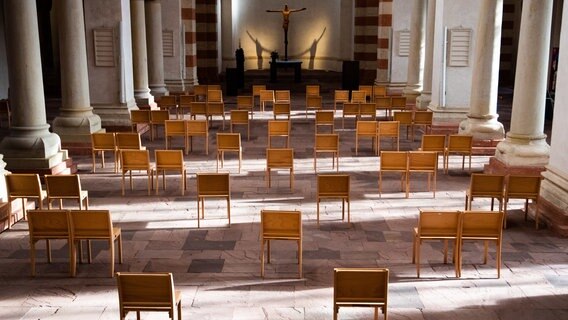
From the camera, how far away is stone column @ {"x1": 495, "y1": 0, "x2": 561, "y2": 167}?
11648 millimetres

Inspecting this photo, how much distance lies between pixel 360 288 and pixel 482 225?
8.21 ft

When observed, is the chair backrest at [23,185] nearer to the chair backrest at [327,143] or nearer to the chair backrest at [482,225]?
the chair backrest at [327,143]

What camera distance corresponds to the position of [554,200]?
9930 millimetres

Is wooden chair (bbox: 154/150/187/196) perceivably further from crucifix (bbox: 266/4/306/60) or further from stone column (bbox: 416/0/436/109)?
crucifix (bbox: 266/4/306/60)

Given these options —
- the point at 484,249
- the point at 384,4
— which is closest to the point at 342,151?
the point at 484,249

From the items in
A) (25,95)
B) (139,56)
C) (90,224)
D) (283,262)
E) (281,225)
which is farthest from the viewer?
(139,56)

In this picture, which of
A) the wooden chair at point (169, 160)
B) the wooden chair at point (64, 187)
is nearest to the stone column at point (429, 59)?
the wooden chair at point (169, 160)

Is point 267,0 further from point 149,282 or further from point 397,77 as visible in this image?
point 149,282

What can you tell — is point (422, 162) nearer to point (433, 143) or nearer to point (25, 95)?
point (433, 143)

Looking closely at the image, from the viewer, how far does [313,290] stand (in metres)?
7.40

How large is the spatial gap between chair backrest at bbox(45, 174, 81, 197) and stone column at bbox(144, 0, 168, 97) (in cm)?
1395

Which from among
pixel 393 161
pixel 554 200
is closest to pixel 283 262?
pixel 393 161

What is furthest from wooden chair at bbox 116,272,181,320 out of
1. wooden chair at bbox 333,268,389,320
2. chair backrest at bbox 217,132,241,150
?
chair backrest at bbox 217,132,241,150

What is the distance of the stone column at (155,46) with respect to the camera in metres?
23.1
